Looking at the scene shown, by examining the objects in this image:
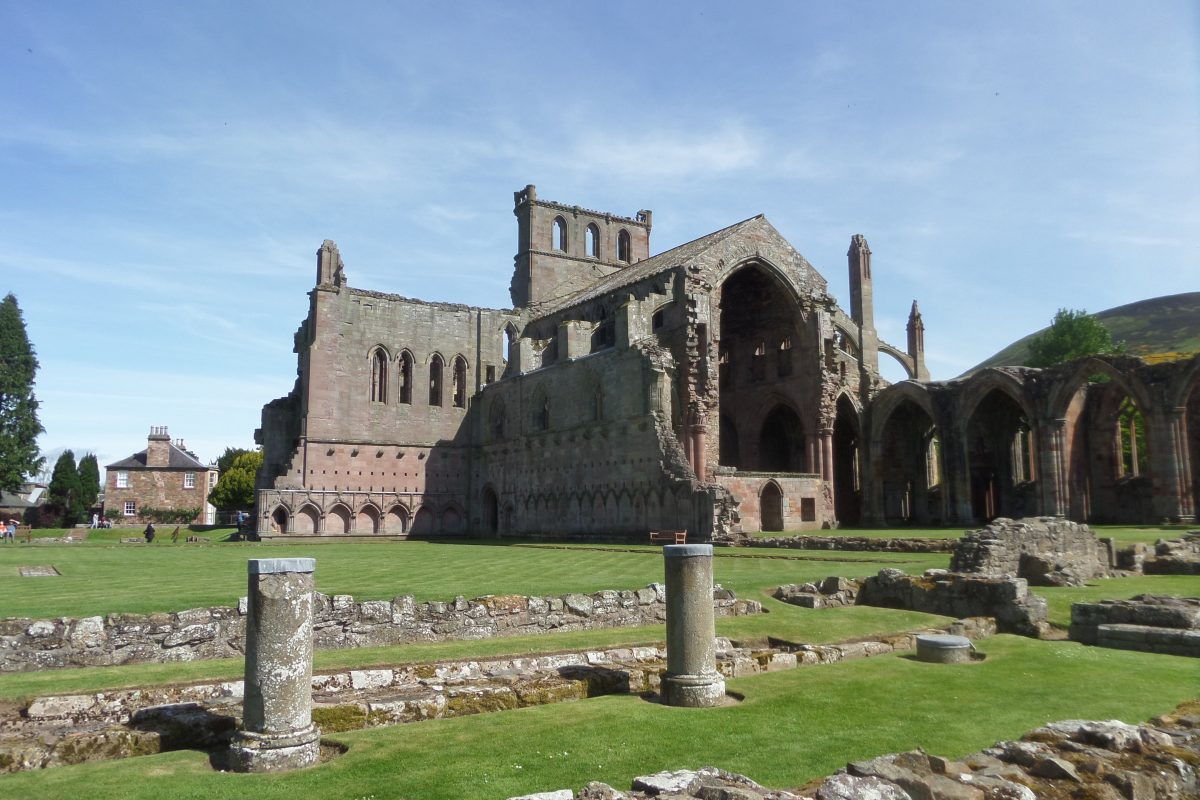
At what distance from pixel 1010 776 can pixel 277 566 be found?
19.2 feet

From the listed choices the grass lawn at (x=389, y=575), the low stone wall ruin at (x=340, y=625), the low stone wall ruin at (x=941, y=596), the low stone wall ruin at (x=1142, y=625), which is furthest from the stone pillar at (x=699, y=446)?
the low stone wall ruin at (x=1142, y=625)

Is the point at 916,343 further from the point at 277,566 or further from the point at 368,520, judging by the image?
the point at 277,566

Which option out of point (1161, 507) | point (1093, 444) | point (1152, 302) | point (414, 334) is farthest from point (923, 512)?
point (1152, 302)

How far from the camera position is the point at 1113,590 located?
1728 centimetres

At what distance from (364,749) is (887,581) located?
11.9 m

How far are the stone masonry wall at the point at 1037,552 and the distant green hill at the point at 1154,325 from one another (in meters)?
121

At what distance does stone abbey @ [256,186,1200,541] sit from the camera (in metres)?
35.5

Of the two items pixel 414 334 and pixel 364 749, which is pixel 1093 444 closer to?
pixel 414 334

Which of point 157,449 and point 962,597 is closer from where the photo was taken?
point 962,597

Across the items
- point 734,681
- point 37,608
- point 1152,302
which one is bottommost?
point 734,681

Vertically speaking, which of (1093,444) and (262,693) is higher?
(1093,444)

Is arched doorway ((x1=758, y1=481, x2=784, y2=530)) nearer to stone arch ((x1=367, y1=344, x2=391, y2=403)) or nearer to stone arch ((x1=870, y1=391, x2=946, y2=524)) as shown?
stone arch ((x1=870, y1=391, x2=946, y2=524))

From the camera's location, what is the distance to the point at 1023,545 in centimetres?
1933

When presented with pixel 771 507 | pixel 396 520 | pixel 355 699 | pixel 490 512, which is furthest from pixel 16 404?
pixel 355 699
